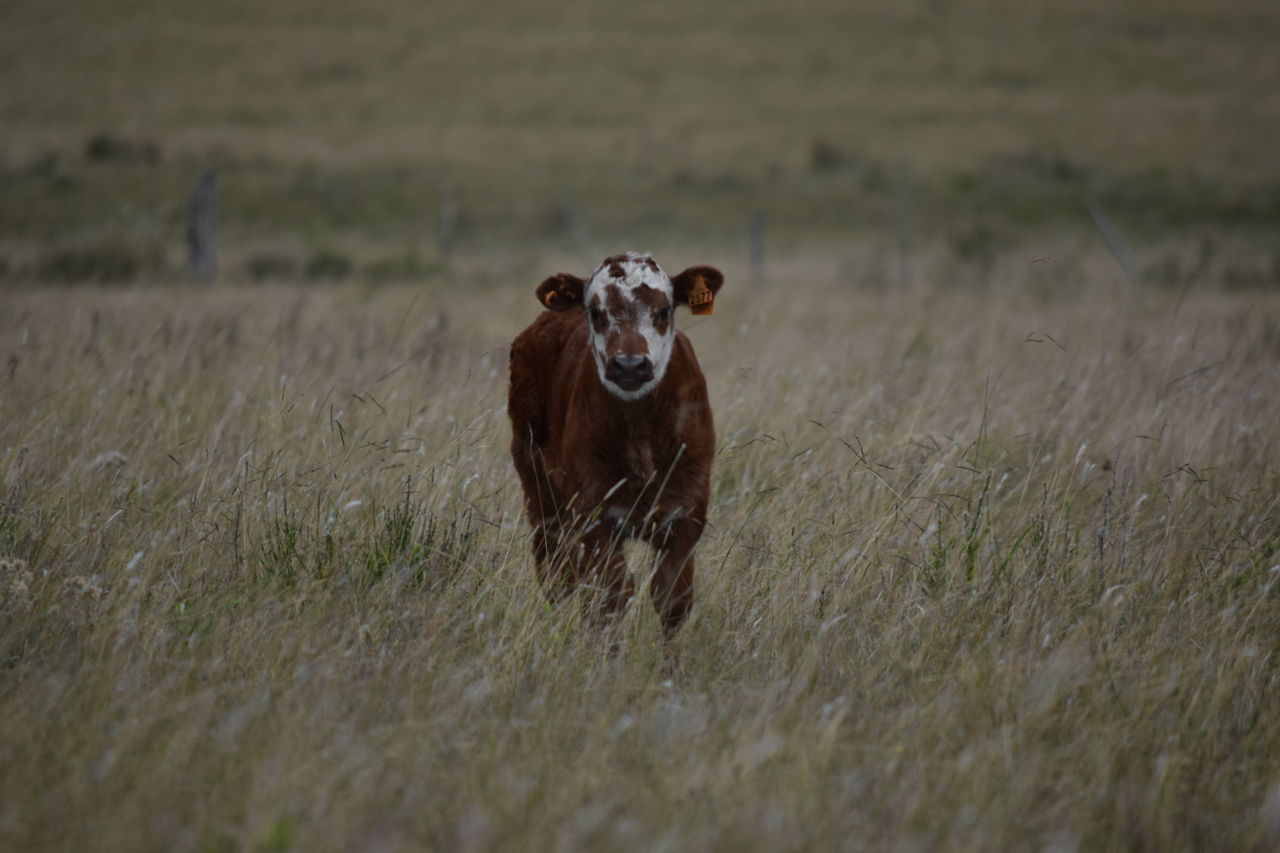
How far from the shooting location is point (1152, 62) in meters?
39.3

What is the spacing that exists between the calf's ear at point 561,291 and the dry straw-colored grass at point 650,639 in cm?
76

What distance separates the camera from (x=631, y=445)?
358cm

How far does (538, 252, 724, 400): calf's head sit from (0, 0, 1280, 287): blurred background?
9.56 meters

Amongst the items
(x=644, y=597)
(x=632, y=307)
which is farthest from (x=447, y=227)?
(x=644, y=597)

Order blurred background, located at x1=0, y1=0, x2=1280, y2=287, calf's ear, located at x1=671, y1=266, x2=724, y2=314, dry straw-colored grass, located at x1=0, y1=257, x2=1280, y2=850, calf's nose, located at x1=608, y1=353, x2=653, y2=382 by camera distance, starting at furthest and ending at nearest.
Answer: blurred background, located at x1=0, y1=0, x2=1280, y2=287, calf's ear, located at x1=671, y1=266, x2=724, y2=314, calf's nose, located at x1=608, y1=353, x2=653, y2=382, dry straw-colored grass, located at x1=0, y1=257, x2=1280, y2=850

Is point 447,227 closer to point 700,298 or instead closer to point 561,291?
point 561,291

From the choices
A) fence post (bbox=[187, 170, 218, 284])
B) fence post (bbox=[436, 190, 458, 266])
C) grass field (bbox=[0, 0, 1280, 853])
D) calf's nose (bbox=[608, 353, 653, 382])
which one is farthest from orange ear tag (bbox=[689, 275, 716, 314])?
fence post (bbox=[436, 190, 458, 266])

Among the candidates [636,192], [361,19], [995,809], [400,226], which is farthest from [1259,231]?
[361,19]

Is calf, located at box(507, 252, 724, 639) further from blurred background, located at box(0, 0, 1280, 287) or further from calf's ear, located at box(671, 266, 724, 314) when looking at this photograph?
blurred background, located at box(0, 0, 1280, 287)

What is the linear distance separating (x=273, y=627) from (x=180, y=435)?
224cm

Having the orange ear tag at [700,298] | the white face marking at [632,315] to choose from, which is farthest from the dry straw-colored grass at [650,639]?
the orange ear tag at [700,298]

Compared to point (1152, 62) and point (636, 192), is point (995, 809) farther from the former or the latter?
point (1152, 62)

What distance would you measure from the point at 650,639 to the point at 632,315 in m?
1.04

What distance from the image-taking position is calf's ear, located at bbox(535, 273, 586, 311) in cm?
380
